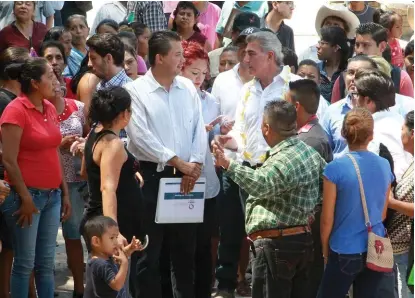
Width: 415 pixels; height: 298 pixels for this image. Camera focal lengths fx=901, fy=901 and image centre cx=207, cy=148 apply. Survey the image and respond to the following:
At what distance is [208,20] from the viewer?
38.5 feet

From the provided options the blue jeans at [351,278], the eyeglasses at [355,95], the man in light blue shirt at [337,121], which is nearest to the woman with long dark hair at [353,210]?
the blue jeans at [351,278]

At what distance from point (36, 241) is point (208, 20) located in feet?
19.6

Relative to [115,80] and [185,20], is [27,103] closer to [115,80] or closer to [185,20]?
[115,80]

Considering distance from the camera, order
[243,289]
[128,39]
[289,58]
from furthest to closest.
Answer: [289,58] → [128,39] → [243,289]

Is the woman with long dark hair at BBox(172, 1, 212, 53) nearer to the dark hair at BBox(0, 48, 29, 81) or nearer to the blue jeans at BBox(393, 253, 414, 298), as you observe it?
the dark hair at BBox(0, 48, 29, 81)

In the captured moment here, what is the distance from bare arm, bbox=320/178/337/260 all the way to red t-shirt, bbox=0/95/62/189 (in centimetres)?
191

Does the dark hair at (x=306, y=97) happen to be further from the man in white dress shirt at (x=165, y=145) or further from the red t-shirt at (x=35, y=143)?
the red t-shirt at (x=35, y=143)

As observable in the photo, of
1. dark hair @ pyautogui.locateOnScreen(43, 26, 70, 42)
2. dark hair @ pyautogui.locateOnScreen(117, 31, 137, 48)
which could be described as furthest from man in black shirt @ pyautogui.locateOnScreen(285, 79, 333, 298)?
dark hair @ pyautogui.locateOnScreen(43, 26, 70, 42)

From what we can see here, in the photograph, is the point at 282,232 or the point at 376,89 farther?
the point at 376,89

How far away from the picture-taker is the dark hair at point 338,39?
9.17 m

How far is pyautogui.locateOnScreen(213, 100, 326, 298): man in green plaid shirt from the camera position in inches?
228

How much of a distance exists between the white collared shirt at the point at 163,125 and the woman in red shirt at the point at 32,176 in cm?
58

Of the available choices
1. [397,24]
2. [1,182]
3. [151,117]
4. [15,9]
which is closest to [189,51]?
[151,117]

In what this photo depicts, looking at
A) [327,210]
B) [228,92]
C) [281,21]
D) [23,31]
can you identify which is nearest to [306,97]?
[327,210]
